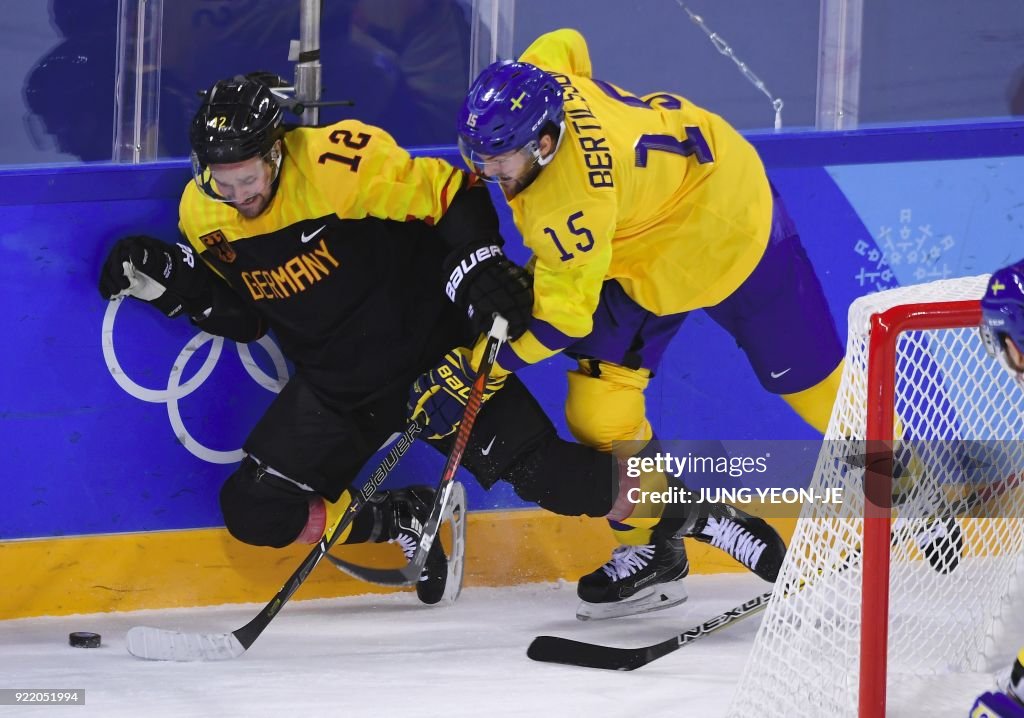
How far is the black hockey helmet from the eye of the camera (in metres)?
2.86

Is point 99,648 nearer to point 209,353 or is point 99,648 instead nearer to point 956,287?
point 209,353

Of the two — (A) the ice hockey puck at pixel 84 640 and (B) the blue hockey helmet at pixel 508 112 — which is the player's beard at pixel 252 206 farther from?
(A) the ice hockey puck at pixel 84 640

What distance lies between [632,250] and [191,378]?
3.70 ft

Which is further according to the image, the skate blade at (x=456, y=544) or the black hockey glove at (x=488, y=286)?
the skate blade at (x=456, y=544)

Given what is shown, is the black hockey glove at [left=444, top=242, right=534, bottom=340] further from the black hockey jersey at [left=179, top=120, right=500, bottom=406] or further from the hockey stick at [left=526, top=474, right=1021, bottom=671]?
the hockey stick at [left=526, top=474, right=1021, bottom=671]

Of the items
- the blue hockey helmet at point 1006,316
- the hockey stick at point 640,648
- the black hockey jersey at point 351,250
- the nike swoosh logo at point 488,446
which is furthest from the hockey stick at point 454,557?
the blue hockey helmet at point 1006,316

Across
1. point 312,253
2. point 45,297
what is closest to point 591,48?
point 312,253

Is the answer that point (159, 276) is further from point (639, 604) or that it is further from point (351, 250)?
point (639, 604)

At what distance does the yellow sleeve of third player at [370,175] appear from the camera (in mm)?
3021

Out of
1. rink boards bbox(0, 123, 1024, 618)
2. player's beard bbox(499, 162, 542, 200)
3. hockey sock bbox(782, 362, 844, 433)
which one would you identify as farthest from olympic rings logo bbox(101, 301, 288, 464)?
hockey sock bbox(782, 362, 844, 433)

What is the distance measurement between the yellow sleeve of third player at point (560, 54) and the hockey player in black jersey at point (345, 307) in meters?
0.32

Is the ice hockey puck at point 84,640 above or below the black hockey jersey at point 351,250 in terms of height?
below

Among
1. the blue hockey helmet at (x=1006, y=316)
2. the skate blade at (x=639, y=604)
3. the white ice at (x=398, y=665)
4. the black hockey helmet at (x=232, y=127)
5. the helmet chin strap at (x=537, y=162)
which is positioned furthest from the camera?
the skate blade at (x=639, y=604)

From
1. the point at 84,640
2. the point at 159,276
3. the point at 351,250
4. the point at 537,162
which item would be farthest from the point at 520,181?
the point at 84,640
